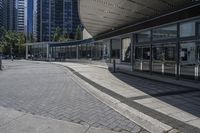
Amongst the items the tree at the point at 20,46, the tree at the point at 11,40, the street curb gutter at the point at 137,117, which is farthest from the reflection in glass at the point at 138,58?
the tree at the point at 11,40

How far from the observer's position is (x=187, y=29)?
1475cm

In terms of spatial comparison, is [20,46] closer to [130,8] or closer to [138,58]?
[138,58]

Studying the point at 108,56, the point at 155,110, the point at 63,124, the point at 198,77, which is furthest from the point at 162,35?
the point at 108,56

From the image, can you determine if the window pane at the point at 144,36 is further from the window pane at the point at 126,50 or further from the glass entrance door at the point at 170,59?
the window pane at the point at 126,50

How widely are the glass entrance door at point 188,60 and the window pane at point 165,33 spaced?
42.2 inches

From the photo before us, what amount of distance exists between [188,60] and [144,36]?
5.84m

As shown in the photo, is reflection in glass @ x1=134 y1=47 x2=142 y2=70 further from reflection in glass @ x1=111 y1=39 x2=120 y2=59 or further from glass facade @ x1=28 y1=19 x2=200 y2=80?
reflection in glass @ x1=111 y1=39 x2=120 y2=59

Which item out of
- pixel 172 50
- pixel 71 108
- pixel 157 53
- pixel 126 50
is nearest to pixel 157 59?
pixel 157 53

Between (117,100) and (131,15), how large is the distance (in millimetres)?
9772

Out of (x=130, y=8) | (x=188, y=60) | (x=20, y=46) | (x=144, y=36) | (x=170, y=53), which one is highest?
(x=20, y=46)

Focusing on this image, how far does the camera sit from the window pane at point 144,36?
1930 cm

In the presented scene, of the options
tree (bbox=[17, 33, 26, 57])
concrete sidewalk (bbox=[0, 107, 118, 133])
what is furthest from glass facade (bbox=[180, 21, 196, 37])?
tree (bbox=[17, 33, 26, 57])

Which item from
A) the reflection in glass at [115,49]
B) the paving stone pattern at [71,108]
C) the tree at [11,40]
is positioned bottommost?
the paving stone pattern at [71,108]

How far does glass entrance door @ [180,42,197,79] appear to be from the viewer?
563 inches
